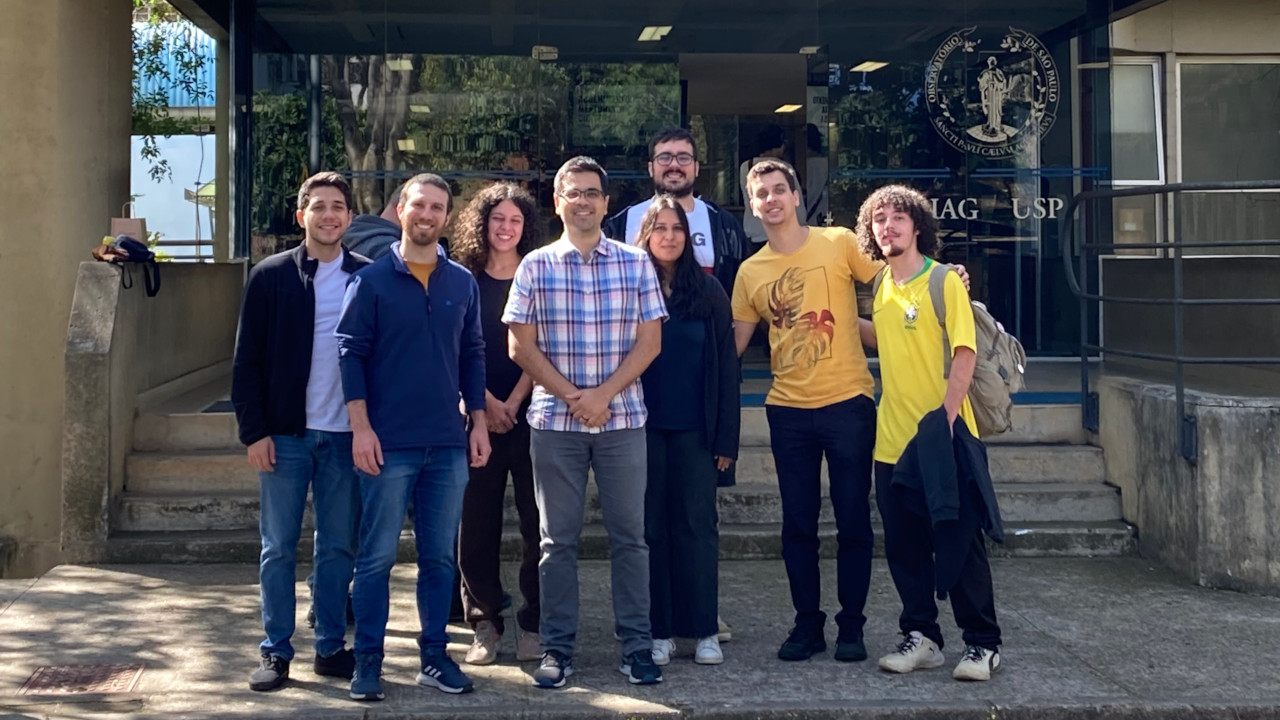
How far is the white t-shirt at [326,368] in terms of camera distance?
206 inches

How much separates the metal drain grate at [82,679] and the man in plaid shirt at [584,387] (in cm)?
170

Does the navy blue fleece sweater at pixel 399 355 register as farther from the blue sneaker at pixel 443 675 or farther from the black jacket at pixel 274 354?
the blue sneaker at pixel 443 675

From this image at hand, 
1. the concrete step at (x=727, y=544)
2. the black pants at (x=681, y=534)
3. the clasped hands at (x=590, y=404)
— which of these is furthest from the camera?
the concrete step at (x=727, y=544)

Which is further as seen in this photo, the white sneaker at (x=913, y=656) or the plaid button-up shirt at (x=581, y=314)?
the white sneaker at (x=913, y=656)

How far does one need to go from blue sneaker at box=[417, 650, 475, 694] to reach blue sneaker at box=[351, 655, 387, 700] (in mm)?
193

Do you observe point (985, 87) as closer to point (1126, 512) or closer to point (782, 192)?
point (1126, 512)

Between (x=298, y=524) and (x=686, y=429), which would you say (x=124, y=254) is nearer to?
(x=298, y=524)

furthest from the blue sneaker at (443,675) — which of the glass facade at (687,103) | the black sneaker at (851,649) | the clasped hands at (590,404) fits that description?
the glass facade at (687,103)

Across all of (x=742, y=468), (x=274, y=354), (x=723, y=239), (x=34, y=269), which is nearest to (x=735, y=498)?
(x=742, y=468)

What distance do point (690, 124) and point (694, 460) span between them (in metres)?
6.96

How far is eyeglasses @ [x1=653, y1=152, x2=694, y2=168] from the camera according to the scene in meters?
5.75

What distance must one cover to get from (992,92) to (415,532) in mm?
8162

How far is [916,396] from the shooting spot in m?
5.42

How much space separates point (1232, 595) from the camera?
6859 mm
